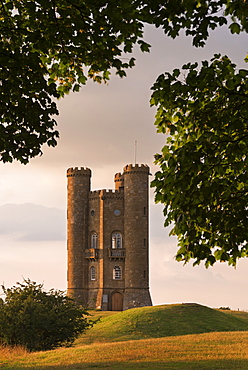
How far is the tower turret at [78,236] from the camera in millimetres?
69188

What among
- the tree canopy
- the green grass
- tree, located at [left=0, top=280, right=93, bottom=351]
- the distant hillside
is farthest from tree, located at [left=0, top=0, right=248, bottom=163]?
the distant hillside

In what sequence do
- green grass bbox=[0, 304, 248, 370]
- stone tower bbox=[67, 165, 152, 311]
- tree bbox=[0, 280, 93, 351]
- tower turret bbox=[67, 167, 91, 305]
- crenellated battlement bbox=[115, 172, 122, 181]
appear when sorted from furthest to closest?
crenellated battlement bbox=[115, 172, 122, 181] → tower turret bbox=[67, 167, 91, 305] → stone tower bbox=[67, 165, 152, 311] → tree bbox=[0, 280, 93, 351] → green grass bbox=[0, 304, 248, 370]

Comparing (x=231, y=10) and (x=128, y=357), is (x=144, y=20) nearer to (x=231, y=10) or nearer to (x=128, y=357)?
(x=231, y=10)

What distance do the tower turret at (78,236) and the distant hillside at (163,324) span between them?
951 inches

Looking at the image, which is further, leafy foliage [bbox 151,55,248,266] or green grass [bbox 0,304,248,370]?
green grass [bbox 0,304,248,370]

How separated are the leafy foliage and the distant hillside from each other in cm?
2243

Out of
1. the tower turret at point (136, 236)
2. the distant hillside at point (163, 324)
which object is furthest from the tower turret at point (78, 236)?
the distant hillside at point (163, 324)

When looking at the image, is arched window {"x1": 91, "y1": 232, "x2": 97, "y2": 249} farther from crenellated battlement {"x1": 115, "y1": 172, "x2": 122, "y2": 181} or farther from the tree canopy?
the tree canopy

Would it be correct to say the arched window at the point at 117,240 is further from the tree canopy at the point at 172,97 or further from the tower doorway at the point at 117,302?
the tree canopy at the point at 172,97

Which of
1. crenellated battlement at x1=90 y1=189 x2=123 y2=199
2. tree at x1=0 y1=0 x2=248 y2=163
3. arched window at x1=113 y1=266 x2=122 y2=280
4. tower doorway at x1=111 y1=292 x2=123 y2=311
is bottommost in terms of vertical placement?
tower doorway at x1=111 y1=292 x2=123 y2=311

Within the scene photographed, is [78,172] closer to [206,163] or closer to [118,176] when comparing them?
[118,176]

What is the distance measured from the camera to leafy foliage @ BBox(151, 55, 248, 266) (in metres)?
11.7

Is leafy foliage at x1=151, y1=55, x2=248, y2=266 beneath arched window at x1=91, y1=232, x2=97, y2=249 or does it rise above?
beneath

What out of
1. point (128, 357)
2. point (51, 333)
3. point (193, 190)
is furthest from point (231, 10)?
point (51, 333)
